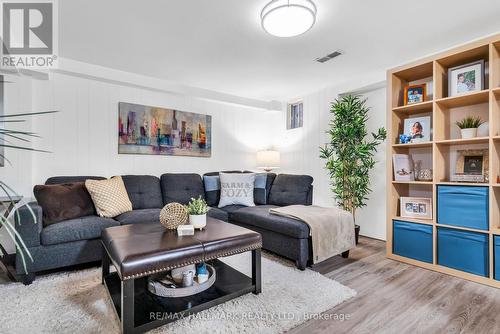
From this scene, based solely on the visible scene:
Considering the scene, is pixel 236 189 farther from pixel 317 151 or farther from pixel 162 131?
pixel 317 151

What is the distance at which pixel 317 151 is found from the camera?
4.29 m

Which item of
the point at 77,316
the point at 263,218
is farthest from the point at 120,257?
the point at 263,218

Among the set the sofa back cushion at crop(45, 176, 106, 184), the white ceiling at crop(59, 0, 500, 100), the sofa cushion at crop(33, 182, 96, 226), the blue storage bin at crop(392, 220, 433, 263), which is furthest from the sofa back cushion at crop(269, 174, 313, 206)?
the sofa back cushion at crop(45, 176, 106, 184)

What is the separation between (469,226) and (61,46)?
426 centimetres

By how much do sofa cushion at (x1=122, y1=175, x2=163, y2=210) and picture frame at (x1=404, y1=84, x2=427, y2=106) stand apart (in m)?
3.09

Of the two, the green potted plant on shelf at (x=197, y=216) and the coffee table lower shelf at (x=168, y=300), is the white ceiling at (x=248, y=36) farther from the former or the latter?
the coffee table lower shelf at (x=168, y=300)

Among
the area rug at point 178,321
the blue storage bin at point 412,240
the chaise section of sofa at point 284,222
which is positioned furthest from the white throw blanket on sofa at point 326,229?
the blue storage bin at point 412,240

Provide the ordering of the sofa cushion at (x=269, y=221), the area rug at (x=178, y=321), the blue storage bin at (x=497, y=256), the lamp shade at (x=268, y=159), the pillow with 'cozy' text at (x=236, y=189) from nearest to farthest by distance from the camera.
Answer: the area rug at (x=178, y=321)
the blue storage bin at (x=497, y=256)
the sofa cushion at (x=269, y=221)
the pillow with 'cozy' text at (x=236, y=189)
the lamp shade at (x=268, y=159)

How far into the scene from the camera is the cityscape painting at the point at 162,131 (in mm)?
3654

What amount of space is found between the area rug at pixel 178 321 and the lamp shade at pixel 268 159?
237 centimetres

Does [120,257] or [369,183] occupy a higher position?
[369,183]

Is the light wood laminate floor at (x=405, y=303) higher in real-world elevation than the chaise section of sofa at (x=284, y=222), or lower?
lower

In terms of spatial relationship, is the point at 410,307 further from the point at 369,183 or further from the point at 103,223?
the point at 103,223

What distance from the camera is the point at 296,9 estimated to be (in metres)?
1.99
